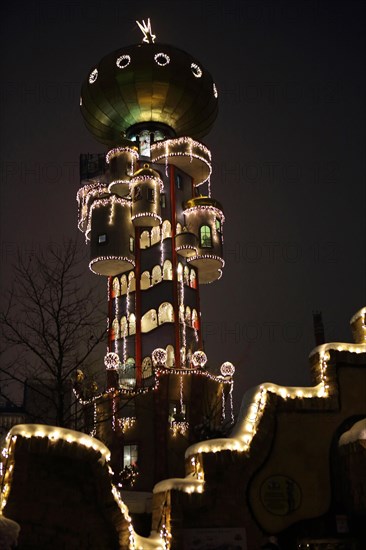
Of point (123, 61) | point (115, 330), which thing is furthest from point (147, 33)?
point (115, 330)

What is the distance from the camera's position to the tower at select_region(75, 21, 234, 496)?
3309 cm

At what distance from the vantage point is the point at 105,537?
1245cm

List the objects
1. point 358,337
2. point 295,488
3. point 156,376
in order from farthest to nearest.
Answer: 1. point 156,376
2. point 358,337
3. point 295,488

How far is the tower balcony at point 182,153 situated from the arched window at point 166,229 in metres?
3.71

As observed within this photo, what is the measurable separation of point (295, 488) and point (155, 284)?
22.0 m

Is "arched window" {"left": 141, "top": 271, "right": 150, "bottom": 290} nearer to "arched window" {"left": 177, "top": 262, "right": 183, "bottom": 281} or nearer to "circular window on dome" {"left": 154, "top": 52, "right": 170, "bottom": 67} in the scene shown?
"arched window" {"left": 177, "top": 262, "right": 183, "bottom": 281}

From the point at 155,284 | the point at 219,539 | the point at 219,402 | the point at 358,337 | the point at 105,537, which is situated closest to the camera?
the point at 105,537

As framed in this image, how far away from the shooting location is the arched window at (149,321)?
36.6m

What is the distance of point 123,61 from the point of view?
38.3 m

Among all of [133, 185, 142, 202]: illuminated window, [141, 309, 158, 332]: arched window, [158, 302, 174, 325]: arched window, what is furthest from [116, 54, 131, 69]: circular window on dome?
[141, 309, 158, 332]: arched window

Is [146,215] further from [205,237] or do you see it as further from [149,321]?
[149,321]

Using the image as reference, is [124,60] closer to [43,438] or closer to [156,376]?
[156,376]

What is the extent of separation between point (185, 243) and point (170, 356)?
6388mm

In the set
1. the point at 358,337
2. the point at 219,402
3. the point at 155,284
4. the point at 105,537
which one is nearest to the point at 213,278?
the point at 155,284
